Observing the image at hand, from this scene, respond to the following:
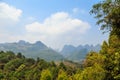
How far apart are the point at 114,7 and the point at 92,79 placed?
23.0 metres

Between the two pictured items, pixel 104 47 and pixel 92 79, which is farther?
pixel 92 79

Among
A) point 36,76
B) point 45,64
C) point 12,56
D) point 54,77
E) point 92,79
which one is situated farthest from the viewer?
point 12,56

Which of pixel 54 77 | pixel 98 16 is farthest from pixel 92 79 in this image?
pixel 54 77

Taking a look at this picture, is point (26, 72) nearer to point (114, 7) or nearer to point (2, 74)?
point (2, 74)

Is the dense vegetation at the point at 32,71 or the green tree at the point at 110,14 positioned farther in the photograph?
the dense vegetation at the point at 32,71

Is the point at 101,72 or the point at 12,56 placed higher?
the point at 12,56

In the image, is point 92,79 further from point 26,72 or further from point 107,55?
point 26,72

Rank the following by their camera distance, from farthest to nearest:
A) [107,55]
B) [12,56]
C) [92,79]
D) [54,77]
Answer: [12,56], [54,77], [92,79], [107,55]

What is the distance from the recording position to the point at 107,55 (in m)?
39.3

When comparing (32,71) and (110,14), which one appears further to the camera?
(32,71)

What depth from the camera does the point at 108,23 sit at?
93.6 ft

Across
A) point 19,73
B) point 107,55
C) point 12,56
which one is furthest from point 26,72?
point 107,55

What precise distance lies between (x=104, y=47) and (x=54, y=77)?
62.1 m

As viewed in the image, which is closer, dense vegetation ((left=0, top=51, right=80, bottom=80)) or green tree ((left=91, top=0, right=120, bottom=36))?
green tree ((left=91, top=0, right=120, bottom=36))
